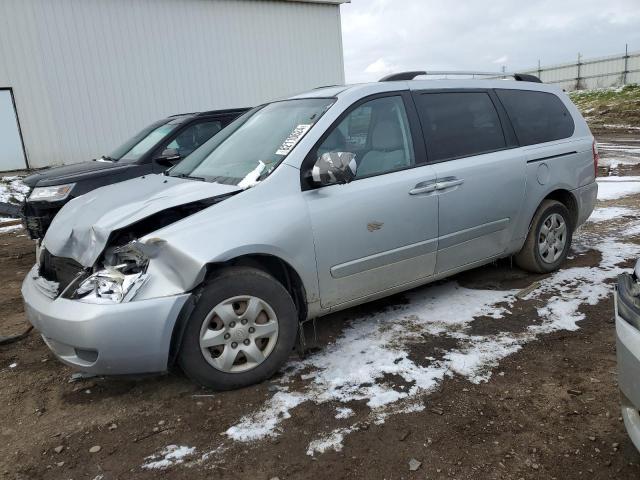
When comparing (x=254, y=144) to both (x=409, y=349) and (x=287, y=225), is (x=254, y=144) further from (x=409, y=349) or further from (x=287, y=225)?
(x=409, y=349)

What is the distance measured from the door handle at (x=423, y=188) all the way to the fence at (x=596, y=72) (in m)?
32.9

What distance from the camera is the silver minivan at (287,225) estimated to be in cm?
284

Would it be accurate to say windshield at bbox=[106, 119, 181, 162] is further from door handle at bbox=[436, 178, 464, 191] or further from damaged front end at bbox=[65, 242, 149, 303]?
door handle at bbox=[436, 178, 464, 191]

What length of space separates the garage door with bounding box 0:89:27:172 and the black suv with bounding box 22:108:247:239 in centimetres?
833

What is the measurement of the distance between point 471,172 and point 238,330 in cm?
219

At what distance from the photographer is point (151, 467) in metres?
2.48

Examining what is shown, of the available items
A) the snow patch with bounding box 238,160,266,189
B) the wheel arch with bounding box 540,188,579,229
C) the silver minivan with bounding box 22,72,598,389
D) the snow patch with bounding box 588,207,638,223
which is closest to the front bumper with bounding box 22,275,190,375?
the silver minivan with bounding box 22,72,598,389

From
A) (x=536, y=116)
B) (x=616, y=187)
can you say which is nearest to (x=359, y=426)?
(x=536, y=116)

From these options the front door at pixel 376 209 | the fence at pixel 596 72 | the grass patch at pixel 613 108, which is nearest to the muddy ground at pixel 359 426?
the front door at pixel 376 209

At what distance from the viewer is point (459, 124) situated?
4121 millimetres

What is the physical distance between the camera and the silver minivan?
284 cm

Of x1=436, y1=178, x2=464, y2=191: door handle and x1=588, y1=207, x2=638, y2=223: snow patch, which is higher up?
x1=436, y1=178, x2=464, y2=191: door handle

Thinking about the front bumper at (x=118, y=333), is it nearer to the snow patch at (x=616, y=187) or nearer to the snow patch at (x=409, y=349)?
the snow patch at (x=409, y=349)

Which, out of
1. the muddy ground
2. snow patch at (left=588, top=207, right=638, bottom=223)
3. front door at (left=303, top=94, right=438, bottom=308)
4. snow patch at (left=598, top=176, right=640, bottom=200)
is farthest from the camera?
snow patch at (left=598, top=176, right=640, bottom=200)
